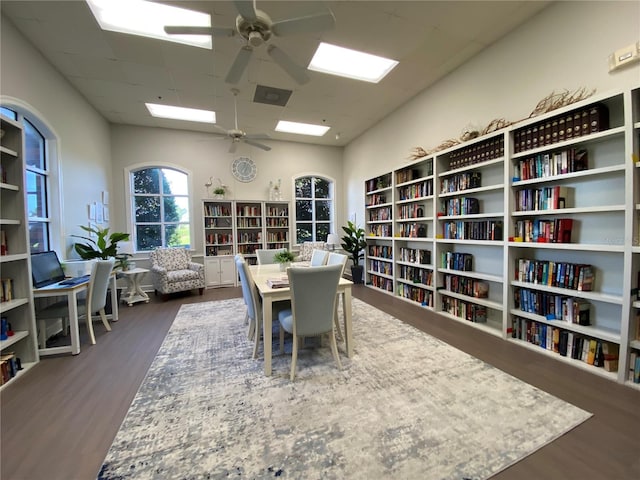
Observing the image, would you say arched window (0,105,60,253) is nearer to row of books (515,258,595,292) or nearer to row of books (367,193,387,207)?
row of books (367,193,387,207)

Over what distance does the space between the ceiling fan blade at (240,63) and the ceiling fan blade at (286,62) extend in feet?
0.58

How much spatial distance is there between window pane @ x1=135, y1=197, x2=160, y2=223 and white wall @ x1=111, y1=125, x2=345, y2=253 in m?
0.27

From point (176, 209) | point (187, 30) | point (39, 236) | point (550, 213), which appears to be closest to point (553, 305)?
point (550, 213)

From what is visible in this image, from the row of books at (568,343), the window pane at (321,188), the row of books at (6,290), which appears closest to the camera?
the row of books at (568,343)

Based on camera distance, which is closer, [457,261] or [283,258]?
[283,258]

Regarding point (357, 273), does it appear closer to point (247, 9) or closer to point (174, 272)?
point (174, 272)

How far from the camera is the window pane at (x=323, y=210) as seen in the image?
7.27 m

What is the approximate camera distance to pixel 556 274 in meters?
2.56

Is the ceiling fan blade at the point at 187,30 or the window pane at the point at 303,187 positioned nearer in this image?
the ceiling fan blade at the point at 187,30

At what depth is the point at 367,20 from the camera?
288 cm

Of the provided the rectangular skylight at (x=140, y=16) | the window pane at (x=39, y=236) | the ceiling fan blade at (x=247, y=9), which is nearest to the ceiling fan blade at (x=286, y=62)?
the ceiling fan blade at (x=247, y=9)

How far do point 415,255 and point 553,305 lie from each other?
2.01 meters

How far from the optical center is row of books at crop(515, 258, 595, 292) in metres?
2.38

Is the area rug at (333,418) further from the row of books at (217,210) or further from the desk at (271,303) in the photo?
the row of books at (217,210)
